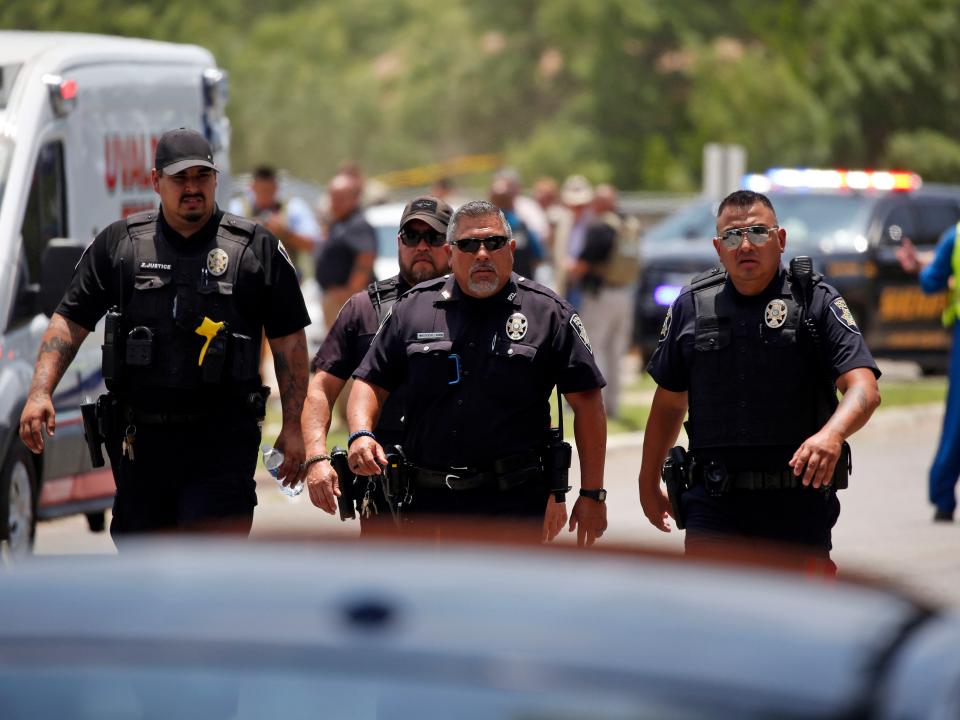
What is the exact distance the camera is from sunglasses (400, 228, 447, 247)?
659 centimetres

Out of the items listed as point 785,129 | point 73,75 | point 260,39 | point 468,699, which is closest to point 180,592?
point 468,699

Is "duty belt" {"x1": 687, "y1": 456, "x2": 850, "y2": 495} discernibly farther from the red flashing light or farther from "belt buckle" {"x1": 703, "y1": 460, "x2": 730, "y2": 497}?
the red flashing light

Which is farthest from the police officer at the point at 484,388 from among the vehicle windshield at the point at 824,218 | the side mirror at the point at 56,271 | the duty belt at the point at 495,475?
the vehicle windshield at the point at 824,218

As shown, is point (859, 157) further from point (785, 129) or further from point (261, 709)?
point (261, 709)

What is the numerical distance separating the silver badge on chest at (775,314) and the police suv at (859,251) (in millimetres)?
12526

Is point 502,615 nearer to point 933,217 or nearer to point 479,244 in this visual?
point 479,244

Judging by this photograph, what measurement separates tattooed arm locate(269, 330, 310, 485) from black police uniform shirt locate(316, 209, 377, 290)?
7.00 metres

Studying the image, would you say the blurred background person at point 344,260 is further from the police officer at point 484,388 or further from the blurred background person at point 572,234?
the police officer at point 484,388

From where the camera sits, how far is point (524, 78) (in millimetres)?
77938

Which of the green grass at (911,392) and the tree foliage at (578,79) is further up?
the tree foliage at (578,79)

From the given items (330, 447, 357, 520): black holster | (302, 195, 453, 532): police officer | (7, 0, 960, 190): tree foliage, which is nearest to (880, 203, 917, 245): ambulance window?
(302, 195, 453, 532): police officer

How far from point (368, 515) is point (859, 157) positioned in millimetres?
51982

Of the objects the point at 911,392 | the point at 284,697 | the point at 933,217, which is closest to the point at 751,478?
the point at 284,697

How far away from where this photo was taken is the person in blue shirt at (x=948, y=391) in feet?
34.3
